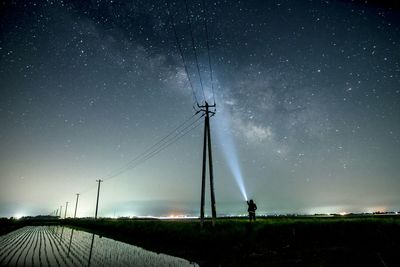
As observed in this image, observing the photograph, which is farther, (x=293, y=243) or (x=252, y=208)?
(x=252, y=208)

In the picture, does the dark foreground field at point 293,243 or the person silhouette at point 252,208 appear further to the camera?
the person silhouette at point 252,208

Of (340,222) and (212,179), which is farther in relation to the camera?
(212,179)

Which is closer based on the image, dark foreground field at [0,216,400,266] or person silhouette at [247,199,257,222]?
dark foreground field at [0,216,400,266]

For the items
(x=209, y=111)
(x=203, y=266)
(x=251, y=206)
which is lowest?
(x=203, y=266)

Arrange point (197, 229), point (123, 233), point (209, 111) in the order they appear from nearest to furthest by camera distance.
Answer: point (197, 229) → point (209, 111) → point (123, 233)

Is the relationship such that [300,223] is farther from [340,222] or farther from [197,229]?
[197,229]

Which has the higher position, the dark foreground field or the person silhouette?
the person silhouette

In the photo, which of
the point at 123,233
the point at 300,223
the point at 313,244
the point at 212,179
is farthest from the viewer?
the point at 123,233

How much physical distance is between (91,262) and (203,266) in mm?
5456

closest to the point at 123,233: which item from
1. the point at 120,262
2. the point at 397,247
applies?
the point at 120,262

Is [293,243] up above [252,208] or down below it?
below

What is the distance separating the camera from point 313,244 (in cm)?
1566

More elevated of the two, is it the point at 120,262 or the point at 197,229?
the point at 197,229

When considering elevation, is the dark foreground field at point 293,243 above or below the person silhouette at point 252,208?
below
